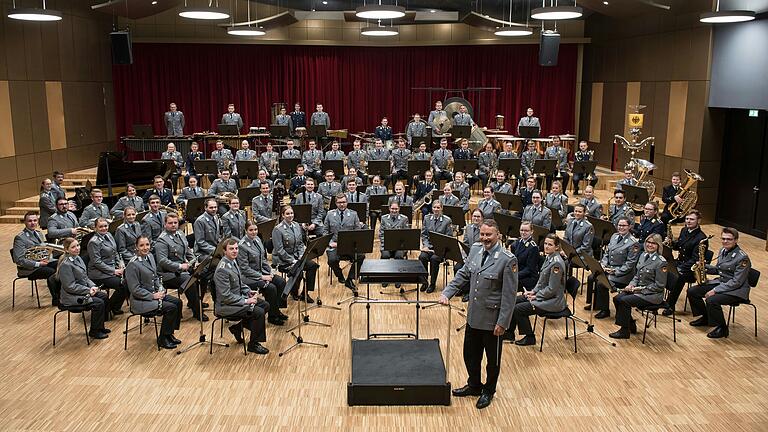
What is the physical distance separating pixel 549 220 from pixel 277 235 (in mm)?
5140

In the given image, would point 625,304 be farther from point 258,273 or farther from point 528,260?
point 258,273

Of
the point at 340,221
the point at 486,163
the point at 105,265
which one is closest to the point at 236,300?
the point at 105,265

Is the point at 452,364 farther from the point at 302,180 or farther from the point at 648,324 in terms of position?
the point at 302,180

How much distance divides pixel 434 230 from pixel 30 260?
21.8ft

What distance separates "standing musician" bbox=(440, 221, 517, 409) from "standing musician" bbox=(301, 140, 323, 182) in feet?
31.4

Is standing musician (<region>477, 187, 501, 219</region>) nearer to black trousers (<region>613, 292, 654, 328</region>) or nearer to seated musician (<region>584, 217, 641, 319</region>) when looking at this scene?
seated musician (<region>584, 217, 641, 319</region>)

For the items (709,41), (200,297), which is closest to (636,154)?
(709,41)

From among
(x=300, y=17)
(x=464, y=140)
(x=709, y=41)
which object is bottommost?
(x=464, y=140)

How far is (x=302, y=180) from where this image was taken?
15.1m

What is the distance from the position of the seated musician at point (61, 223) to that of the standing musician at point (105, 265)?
77.3 inches

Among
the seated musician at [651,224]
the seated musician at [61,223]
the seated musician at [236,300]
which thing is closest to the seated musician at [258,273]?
the seated musician at [236,300]

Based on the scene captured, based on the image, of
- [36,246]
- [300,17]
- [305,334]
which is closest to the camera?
[305,334]

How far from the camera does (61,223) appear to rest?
1198 centimetres

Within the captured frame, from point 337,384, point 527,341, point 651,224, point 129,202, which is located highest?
point 129,202
